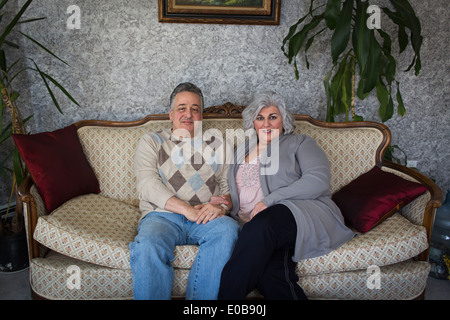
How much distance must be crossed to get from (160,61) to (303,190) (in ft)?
4.70

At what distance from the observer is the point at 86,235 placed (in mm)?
1709

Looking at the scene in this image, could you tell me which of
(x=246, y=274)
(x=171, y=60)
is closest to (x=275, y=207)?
(x=246, y=274)

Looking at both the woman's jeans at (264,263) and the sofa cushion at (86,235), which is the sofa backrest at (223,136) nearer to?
the sofa cushion at (86,235)

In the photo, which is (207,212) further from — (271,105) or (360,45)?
(360,45)

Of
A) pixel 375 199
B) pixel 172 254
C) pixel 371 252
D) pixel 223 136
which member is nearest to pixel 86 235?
pixel 172 254

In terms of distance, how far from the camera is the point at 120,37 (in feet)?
8.39

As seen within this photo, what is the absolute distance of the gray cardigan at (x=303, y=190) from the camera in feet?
5.68

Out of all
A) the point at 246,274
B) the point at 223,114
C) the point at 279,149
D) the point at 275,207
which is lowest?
the point at 246,274

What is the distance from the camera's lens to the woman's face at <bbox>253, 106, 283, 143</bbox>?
81.8 inches

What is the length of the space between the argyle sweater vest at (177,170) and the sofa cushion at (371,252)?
2.09 ft

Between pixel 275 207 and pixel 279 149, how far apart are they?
39 centimetres

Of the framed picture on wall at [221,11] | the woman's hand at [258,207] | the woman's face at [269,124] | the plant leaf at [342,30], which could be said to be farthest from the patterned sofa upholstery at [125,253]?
the framed picture on wall at [221,11]

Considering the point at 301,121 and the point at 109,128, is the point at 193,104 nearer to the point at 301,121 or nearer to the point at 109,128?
the point at 109,128

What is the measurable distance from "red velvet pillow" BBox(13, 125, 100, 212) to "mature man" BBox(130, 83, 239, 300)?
365mm
